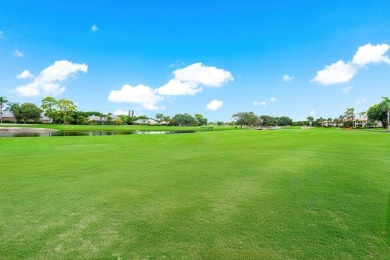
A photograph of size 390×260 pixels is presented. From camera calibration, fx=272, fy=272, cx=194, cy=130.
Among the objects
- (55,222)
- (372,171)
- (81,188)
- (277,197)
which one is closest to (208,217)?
(277,197)

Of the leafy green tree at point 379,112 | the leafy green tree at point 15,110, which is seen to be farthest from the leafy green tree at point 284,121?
the leafy green tree at point 15,110

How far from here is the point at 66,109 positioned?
10762 cm

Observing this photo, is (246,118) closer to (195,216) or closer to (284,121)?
(284,121)

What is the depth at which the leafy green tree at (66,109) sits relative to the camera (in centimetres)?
10589

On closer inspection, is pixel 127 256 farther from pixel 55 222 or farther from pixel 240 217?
pixel 240 217

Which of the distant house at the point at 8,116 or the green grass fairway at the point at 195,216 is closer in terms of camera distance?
the green grass fairway at the point at 195,216

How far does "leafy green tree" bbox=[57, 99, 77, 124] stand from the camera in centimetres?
10589

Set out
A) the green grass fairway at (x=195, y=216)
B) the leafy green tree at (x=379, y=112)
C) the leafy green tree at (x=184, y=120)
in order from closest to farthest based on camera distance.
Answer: the green grass fairway at (x=195, y=216), the leafy green tree at (x=379, y=112), the leafy green tree at (x=184, y=120)

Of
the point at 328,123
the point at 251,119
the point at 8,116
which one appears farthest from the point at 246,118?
the point at 8,116

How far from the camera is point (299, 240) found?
4.44 m

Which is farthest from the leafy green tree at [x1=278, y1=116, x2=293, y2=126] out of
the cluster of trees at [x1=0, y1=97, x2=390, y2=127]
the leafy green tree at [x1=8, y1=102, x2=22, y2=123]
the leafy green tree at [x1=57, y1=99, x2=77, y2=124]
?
the leafy green tree at [x1=8, y1=102, x2=22, y2=123]

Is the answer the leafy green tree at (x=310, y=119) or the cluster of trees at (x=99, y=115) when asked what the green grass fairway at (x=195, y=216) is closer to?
the cluster of trees at (x=99, y=115)

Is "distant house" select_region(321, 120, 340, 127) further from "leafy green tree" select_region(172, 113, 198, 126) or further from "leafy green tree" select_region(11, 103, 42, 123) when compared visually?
"leafy green tree" select_region(11, 103, 42, 123)

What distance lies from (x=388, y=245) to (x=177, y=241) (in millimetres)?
3332
